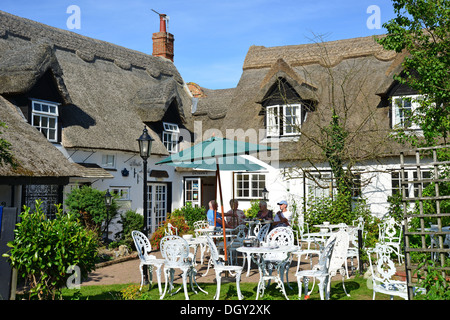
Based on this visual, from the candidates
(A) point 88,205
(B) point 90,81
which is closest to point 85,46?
(B) point 90,81

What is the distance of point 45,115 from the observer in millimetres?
14289

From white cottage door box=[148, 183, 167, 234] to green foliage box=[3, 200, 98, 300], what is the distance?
11.4 meters

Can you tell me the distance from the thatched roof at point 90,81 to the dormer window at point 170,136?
0.75 meters

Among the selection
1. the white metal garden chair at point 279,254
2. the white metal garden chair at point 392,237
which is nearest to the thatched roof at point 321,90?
the white metal garden chair at point 392,237

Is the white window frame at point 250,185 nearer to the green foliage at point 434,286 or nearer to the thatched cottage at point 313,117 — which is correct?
the thatched cottage at point 313,117

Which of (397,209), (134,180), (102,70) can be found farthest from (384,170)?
(102,70)

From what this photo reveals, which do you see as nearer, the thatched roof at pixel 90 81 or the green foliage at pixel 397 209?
the green foliage at pixel 397 209

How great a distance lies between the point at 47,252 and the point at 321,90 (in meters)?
14.7

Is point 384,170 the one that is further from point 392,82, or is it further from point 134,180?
point 134,180

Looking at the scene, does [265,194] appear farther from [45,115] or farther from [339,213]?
[45,115]

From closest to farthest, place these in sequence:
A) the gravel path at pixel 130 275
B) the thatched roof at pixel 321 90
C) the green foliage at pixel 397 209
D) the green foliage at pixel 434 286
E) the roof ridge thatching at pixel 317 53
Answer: the green foliage at pixel 434 286 → the gravel path at pixel 130 275 → the green foliage at pixel 397 209 → the thatched roof at pixel 321 90 → the roof ridge thatching at pixel 317 53

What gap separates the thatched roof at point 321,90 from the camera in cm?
1620

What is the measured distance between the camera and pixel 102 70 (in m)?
19.3

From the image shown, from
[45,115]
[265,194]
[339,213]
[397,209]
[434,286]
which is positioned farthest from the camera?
[265,194]
